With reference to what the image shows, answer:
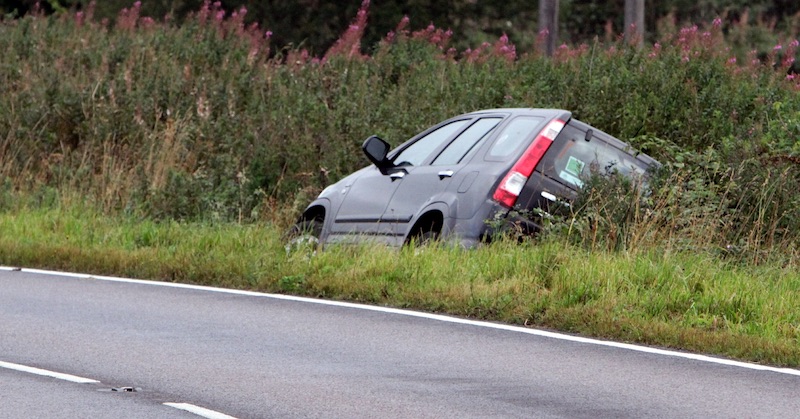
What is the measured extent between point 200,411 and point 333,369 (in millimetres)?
1448

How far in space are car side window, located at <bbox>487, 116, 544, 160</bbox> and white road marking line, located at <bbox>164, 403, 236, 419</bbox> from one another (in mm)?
4848

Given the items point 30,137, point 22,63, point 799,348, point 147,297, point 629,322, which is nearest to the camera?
point 799,348

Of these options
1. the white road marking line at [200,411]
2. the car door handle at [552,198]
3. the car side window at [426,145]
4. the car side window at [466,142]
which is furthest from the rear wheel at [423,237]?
the white road marking line at [200,411]

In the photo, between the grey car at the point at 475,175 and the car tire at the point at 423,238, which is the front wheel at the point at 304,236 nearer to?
the grey car at the point at 475,175

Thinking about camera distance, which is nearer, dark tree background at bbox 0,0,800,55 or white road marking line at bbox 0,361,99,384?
A: white road marking line at bbox 0,361,99,384

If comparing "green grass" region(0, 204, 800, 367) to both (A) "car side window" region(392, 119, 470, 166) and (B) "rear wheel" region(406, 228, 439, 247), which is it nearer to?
(B) "rear wheel" region(406, 228, 439, 247)

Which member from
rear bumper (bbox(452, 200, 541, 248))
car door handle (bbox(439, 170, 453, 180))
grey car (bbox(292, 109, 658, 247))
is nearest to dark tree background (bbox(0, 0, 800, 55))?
grey car (bbox(292, 109, 658, 247))

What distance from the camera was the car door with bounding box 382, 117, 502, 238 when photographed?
12634 millimetres

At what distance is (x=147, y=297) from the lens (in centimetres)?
1251

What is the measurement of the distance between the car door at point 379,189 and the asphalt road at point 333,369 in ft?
5.55

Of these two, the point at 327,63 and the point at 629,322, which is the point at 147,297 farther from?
the point at 327,63

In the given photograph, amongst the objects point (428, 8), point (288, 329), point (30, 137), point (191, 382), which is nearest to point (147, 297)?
point (288, 329)

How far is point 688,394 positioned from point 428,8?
3053cm

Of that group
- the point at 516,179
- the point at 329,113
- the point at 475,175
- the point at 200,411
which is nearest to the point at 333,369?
the point at 200,411
